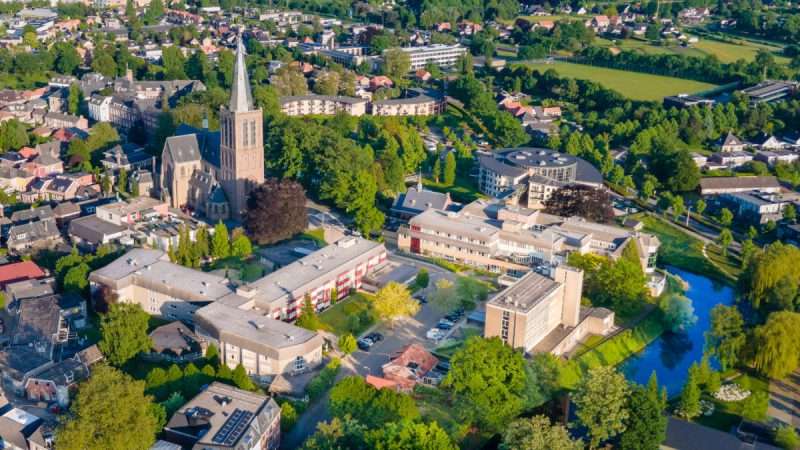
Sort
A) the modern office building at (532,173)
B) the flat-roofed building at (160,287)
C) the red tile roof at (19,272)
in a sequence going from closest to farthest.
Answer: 1. the flat-roofed building at (160,287)
2. the red tile roof at (19,272)
3. the modern office building at (532,173)

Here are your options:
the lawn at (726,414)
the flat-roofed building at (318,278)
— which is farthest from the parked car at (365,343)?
the lawn at (726,414)

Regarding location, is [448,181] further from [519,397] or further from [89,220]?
[519,397]

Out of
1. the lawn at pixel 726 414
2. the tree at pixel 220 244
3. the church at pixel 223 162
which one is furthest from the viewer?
the church at pixel 223 162

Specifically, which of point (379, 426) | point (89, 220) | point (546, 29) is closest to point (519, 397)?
point (379, 426)

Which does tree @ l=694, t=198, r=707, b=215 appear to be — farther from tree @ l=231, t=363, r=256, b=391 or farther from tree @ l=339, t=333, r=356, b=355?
tree @ l=231, t=363, r=256, b=391

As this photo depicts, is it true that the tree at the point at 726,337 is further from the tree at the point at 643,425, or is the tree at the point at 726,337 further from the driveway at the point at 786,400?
the tree at the point at 643,425

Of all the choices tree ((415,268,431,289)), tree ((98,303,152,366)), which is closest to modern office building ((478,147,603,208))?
tree ((415,268,431,289))

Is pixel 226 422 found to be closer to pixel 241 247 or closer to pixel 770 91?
pixel 241 247
